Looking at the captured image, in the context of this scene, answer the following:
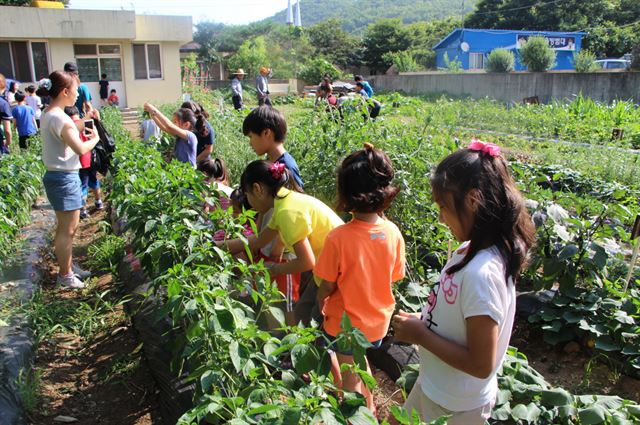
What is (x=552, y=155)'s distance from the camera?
8.40 meters

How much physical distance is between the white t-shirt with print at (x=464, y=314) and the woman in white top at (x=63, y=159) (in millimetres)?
3269

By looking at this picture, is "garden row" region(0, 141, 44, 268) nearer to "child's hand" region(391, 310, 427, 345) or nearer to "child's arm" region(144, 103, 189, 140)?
"child's arm" region(144, 103, 189, 140)

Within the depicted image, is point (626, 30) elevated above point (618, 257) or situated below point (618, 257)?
above

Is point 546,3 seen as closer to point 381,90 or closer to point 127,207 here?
point 381,90

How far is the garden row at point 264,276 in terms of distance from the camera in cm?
149

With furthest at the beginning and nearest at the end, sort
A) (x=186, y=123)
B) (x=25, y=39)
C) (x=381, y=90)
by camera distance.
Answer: (x=381, y=90) < (x=25, y=39) < (x=186, y=123)

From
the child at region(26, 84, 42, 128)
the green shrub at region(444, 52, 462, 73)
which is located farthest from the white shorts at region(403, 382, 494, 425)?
the green shrub at region(444, 52, 462, 73)

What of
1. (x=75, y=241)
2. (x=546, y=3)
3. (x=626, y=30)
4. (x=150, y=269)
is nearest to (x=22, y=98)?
(x=75, y=241)

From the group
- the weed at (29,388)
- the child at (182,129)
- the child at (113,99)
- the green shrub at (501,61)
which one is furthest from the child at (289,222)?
the green shrub at (501,61)

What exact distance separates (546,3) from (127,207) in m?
49.7

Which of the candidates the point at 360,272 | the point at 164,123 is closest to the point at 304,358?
the point at 360,272

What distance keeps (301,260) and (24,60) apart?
19401 millimetres

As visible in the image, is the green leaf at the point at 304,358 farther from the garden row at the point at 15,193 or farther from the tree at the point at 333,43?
the tree at the point at 333,43

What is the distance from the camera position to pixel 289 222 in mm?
2455
